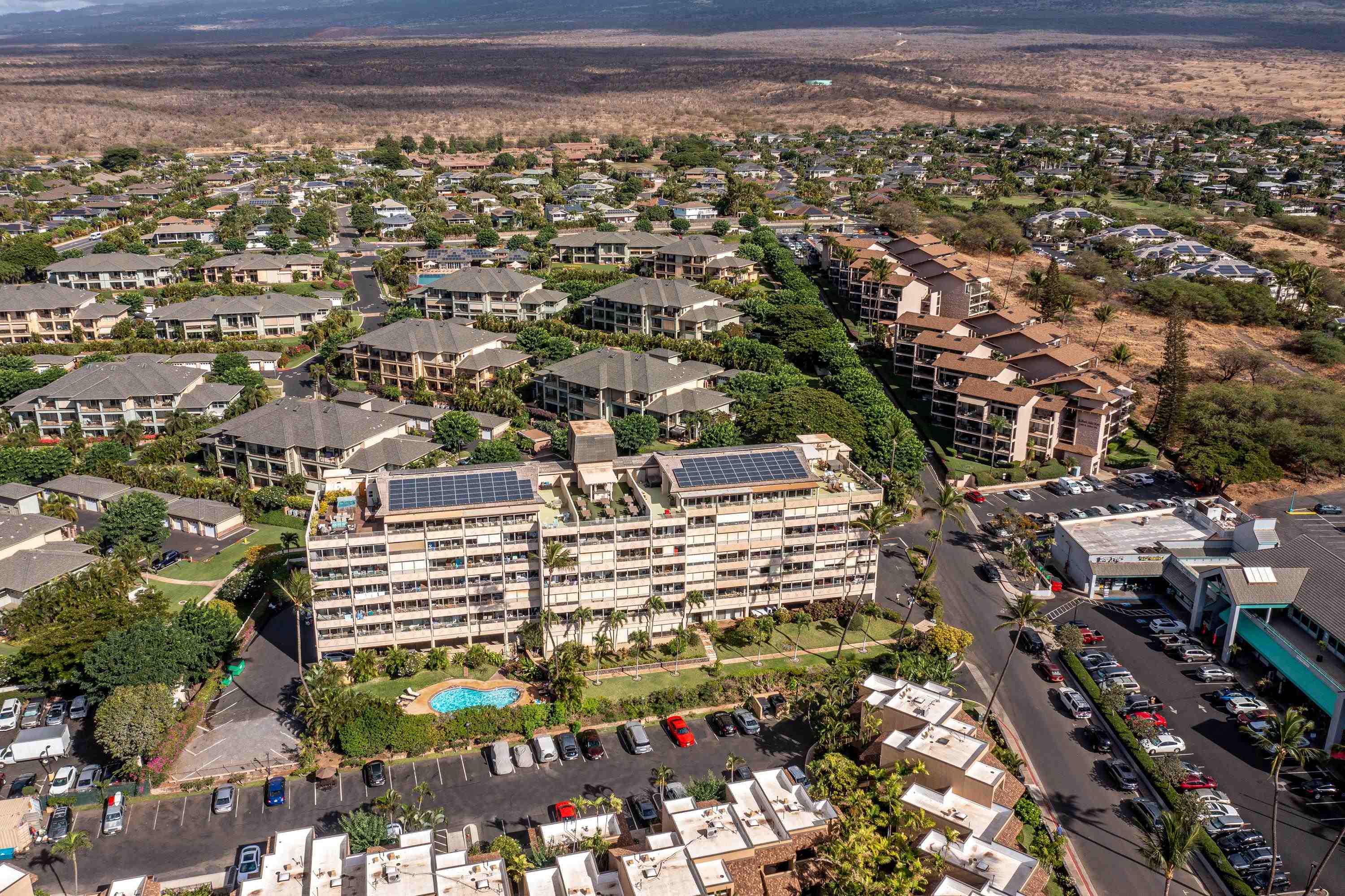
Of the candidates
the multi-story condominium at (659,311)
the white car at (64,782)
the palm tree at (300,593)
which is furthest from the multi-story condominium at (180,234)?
the white car at (64,782)

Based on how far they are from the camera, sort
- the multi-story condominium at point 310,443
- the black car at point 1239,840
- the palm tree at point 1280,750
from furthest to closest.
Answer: the multi-story condominium at point 310,443
the black car at point 1239,840
the palm tree at point 1280,750

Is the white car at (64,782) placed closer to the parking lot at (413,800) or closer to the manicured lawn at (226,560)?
the parking lot at (413,800)

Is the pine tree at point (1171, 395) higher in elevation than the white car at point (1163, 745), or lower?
higher

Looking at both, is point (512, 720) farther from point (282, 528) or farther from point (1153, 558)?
point (1153, 558)

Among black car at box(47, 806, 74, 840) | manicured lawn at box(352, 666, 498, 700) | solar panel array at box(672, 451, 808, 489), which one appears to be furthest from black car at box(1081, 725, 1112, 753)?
black car at box(47, 806, 74, 840)

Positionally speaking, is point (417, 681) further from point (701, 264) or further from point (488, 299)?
point (701, 264)

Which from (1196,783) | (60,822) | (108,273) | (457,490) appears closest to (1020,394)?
(1196,783)

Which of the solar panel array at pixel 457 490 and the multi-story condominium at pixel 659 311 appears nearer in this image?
the solar panel array at pixel 457 490
